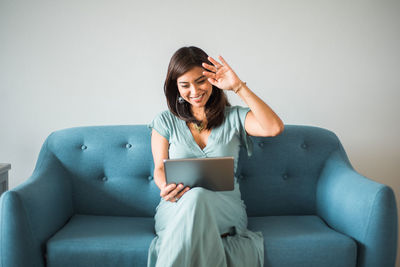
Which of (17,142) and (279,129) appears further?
(17,142)

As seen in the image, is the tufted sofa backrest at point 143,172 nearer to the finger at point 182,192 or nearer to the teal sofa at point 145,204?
the teal sofa at point 145,204

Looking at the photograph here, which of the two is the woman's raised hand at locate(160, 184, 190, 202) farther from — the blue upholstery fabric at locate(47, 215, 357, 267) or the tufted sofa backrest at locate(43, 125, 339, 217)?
the tufted sofa backrest at locate(43, 125, 339, 217)

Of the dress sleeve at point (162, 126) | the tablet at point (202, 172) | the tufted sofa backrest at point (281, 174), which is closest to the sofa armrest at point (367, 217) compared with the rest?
the tufted sofa backrest at point (281, 174)

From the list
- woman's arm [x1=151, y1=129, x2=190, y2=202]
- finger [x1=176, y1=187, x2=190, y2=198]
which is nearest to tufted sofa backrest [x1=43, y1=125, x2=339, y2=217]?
woman's arm [x1=151, y1=129, x2=190, y2=202]

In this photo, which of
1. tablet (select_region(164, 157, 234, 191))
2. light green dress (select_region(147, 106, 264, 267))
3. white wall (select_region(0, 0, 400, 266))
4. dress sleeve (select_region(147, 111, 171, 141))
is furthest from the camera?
white wall (select_region(0, 0, 400, 266))

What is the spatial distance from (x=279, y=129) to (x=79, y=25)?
149cm

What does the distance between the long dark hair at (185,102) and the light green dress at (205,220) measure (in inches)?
1.5

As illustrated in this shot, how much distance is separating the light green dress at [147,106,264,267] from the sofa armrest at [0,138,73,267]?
1.61ft

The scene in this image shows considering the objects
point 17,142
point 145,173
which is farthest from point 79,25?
point 145,173

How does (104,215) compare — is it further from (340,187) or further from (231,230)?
(340,187)

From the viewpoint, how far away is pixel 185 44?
2.11 m

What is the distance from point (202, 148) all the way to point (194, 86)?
316 millimetres

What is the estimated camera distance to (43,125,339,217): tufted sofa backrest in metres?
1.78

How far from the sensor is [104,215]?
179cm
